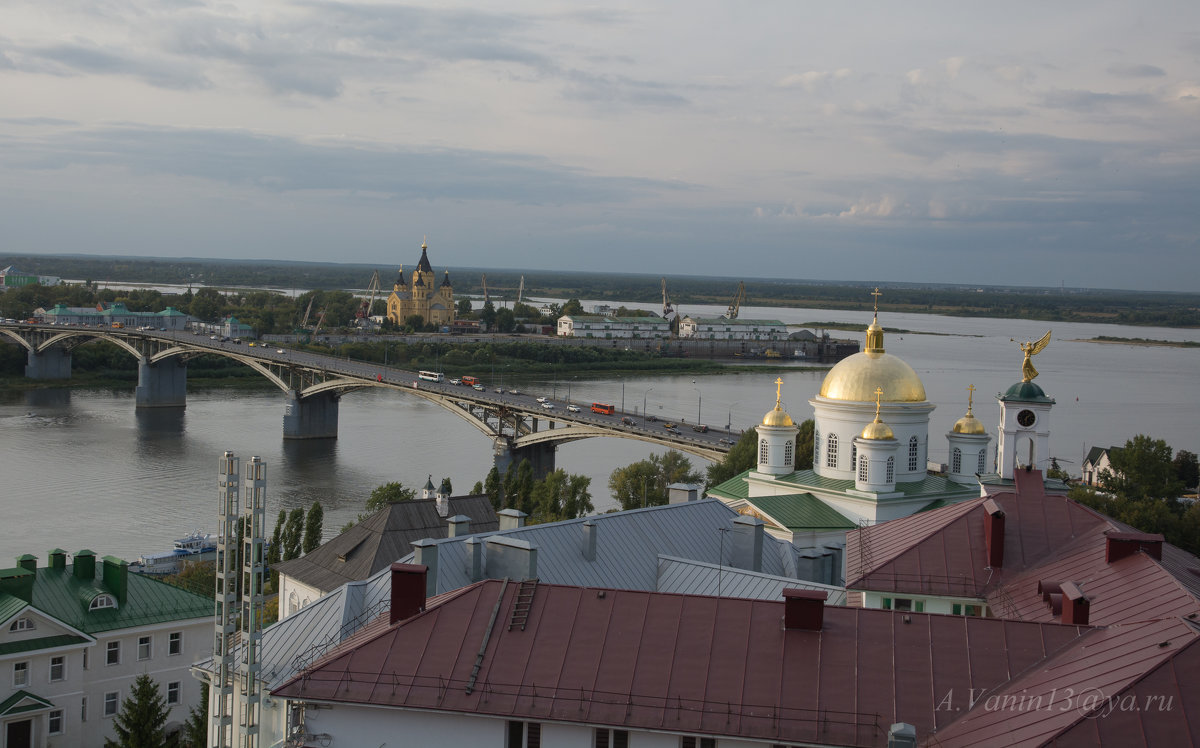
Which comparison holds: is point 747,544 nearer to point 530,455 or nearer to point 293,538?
point 293,538

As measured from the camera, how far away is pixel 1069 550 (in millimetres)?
12133

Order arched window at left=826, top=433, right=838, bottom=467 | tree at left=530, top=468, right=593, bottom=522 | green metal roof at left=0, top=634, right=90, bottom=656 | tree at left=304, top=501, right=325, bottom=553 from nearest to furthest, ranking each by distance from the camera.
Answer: green metal roof at left=0, top=634, right=90, bottom=656, arched window at left=826, top=433, right=838, bottom=467, tree at left=304, top=501, right=325, bottom=553, tree at left=530, top=468, right=593, bottom=522

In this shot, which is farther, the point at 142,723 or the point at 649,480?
the point at 649,480

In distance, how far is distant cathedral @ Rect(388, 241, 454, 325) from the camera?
10369cm

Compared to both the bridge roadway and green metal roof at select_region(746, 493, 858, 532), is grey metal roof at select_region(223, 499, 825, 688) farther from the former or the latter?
the bridge roadway

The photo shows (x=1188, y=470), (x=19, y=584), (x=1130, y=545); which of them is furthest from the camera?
(x=1188, y=470)

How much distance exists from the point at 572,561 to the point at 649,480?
54.0ft

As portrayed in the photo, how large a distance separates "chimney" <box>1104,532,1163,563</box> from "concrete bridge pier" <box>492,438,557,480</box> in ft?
91.6

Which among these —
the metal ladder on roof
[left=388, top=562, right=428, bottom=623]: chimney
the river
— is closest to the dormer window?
[left=388, top=562, right=428, bottom=623]: chimney

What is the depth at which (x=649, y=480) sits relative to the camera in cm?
2936

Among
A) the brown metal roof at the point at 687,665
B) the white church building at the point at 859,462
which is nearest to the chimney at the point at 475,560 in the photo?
the brown metal roof at the point at 687,665

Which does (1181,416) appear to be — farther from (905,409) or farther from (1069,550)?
(1069,550)

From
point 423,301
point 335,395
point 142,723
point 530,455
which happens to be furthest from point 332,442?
point 423,301

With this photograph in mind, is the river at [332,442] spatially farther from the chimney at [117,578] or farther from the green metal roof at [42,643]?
the green metal roof at [42,643]
